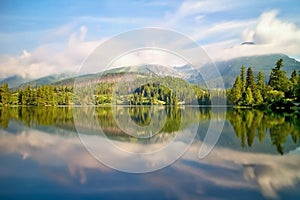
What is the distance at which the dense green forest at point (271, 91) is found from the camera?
43656mm

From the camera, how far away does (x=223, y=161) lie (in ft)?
39.3

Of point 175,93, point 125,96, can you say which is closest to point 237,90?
point 175,93

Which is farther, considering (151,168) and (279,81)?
(279,81)

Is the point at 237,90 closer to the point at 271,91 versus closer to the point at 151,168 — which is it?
the point at 271,91

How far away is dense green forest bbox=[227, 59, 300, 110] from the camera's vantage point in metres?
43.7

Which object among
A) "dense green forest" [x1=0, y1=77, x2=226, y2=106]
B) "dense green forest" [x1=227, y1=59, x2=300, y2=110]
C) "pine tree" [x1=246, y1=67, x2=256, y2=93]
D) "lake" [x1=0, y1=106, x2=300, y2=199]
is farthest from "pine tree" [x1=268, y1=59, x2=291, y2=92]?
"lake" [x1=0, y1=106, x2=300, y2=199]

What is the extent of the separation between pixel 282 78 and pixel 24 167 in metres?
48.1

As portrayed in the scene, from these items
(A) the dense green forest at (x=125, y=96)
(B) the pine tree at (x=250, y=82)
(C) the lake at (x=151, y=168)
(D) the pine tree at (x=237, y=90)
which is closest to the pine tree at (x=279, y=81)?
(B) the pine tree at (x=250, y=82)

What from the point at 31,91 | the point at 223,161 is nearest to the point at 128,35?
the point at 223,161

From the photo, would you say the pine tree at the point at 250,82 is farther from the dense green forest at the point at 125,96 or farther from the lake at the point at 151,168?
the lake at the point at 151,168

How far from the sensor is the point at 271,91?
47844 mm

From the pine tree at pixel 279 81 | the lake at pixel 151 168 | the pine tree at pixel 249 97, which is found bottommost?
the lake at pixel 151 168

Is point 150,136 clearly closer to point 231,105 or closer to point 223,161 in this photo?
point 223,161

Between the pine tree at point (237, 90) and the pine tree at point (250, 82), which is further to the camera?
the pine tree at point (237, 90)
